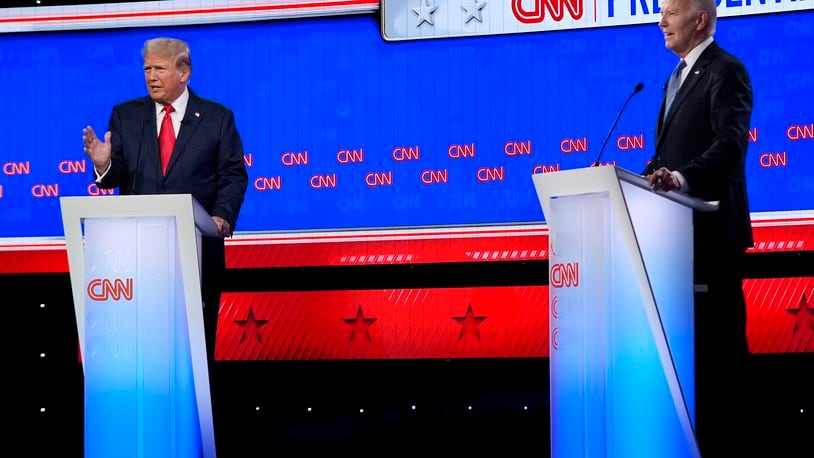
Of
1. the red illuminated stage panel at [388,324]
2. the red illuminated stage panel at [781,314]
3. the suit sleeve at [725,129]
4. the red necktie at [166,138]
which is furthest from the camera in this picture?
A: the red illuminated stage panel at [388,324]

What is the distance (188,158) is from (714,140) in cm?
150

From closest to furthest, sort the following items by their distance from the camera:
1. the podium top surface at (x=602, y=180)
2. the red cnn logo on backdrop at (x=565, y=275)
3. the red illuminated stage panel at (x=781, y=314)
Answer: the podium top surface at (x=602, y=180) → the red cnn logo on backdrop at (x=565, y=275) → the red illuminated stage panel at (x=781, y=314)

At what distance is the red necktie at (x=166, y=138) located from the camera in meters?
3.13

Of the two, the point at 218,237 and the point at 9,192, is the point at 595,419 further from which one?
the point at 9,192

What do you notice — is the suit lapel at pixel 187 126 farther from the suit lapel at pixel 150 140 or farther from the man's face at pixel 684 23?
the man's face at pixel 684 23

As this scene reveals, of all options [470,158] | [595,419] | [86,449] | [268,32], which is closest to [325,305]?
[470,158]

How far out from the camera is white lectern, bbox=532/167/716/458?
2293mm

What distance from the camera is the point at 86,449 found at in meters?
2.55

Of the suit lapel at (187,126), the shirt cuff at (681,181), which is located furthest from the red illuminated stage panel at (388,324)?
the shirt cuff at (681,181)

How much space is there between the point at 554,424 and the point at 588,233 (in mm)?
457

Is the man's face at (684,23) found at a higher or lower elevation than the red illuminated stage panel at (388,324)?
higher

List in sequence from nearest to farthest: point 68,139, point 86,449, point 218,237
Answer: point 86,449 < point 218,237 < point 68,139

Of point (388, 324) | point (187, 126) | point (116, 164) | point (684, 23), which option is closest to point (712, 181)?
point (684, 23)

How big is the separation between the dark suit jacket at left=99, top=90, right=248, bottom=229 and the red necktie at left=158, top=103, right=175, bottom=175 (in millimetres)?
24
